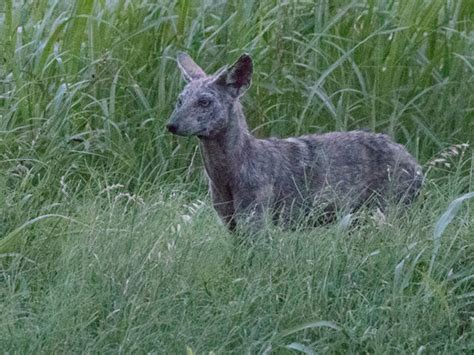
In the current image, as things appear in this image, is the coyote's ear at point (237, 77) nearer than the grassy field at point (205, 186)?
No

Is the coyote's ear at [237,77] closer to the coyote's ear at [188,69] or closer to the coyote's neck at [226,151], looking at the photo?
the coyote's neck at [226,151]

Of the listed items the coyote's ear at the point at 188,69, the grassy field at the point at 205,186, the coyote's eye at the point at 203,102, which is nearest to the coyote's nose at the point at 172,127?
the coyote's eye at the point at 203,102

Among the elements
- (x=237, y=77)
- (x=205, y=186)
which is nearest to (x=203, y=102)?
(x=237, y=77)

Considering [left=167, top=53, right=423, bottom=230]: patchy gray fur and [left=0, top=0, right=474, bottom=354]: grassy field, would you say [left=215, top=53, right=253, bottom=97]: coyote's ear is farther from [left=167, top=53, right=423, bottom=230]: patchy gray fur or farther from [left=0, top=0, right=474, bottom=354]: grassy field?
[left=0, top=0, right=474, bottom=354]: grassy field

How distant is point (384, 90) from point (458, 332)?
285 cm

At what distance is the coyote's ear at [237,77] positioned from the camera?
703 centimetres

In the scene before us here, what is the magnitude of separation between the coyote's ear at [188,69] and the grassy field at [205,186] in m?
0.60

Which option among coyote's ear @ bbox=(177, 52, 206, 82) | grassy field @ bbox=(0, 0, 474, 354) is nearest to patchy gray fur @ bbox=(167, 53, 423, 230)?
coyote's ear @ bbox=(177, 52, 206, 82)

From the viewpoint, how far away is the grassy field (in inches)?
215

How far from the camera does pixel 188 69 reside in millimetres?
7328

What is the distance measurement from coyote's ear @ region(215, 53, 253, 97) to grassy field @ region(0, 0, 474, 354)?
0.61 meters

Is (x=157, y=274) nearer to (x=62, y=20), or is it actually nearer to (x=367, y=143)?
(x=367, y=143)

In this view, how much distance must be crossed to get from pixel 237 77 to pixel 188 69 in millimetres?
369

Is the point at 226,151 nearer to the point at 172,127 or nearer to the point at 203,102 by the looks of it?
the point at 203,102
